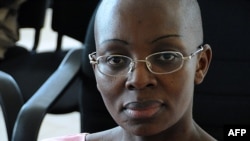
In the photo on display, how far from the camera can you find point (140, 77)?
77 cm

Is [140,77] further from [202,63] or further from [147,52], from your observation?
[202,63]

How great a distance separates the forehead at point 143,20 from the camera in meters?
0.79

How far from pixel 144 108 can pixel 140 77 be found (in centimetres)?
5

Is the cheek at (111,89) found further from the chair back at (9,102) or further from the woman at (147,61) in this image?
the chair back at (9,102)

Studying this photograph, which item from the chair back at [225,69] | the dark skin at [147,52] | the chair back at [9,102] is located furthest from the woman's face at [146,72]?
the chair back at [9,102]

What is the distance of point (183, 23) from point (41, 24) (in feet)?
4.21

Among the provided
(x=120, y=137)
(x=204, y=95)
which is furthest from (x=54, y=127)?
(x=120, y=137)

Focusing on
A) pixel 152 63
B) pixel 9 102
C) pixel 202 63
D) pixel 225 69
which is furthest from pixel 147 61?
pixel 9 102

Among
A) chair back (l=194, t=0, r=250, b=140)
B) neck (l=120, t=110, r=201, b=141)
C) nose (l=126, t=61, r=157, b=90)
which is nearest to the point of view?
nose (l=126, t=61, r=157, b=90)

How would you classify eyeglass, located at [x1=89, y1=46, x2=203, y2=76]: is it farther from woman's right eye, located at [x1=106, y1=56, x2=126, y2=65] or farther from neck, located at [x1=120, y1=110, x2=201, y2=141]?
neck, located at [x1=120, y1=110, x2=201, y2=141]

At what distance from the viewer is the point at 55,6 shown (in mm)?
1744

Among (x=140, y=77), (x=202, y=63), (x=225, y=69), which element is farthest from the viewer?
(x=225, y=69)

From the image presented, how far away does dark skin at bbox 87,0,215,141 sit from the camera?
788mm

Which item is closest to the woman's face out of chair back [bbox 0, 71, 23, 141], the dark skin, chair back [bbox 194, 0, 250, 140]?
the dark skin
